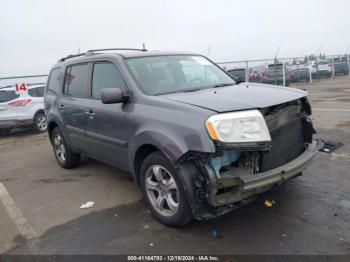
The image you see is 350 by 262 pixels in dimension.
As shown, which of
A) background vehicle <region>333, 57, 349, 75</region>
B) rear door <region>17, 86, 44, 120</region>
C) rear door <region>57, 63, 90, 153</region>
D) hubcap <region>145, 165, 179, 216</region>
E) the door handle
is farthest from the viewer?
background vehicle <region>333, 57, 349, 75</region>

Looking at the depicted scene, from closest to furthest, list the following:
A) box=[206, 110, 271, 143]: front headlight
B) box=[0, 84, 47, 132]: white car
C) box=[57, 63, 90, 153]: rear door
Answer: box=[206, 110, 271, 143]: front headlight → box=[57, 63, 90, 153]: rear door → box=[0, 84, 47, 132]: white car

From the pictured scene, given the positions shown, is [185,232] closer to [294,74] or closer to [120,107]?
[120,107]

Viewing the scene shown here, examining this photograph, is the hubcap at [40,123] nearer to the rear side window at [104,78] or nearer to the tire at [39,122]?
the tire at [39,122]

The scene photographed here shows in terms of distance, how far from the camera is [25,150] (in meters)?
8.35

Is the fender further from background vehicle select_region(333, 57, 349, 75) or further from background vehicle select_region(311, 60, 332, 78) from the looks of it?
background vehicle select_region(333, 57, 349, 75)

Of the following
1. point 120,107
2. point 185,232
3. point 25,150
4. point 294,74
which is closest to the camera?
point 185,232

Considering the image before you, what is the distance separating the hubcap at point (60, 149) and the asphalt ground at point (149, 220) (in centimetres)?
47

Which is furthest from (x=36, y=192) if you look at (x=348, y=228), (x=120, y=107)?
(x=348, y=228)

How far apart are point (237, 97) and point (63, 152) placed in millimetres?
3760

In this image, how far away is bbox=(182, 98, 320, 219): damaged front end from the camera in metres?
3.07

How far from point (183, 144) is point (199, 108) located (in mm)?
379

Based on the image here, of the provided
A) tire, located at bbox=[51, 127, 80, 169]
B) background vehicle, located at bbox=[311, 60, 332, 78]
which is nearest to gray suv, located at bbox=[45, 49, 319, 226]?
tire, located at bbox=[51, 127, 80, 169]

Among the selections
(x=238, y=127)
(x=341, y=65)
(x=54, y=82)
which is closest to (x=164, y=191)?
(x=238, y=127)

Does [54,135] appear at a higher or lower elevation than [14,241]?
higher
